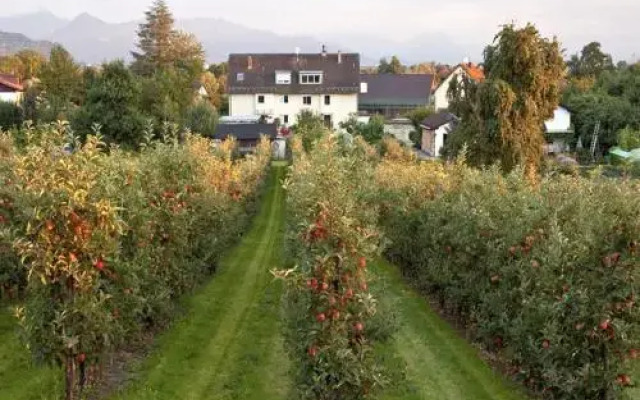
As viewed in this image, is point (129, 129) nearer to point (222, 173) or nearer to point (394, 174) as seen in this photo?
point (222, 173)

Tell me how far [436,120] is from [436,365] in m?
49.4

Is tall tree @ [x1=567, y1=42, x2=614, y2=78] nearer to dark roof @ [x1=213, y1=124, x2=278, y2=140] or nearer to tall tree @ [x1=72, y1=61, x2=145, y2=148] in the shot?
dark roof @ [x1=213, y1=124, x2=278, y2=140]

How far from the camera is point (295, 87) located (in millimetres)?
72938

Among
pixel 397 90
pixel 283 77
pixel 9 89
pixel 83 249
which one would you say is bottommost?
pixel 83 249

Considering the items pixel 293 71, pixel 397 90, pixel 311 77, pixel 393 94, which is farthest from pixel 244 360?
pixel 397 90

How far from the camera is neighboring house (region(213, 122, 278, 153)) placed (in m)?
57.3

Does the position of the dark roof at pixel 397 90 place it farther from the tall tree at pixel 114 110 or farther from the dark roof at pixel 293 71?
the tall tree at pixel 114 110

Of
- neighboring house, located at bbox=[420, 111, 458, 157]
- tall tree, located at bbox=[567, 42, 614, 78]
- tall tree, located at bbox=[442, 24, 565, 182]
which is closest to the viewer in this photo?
tall tree, located at bbox=[442, 24, 565, 182]

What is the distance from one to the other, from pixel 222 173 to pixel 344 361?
15.6m

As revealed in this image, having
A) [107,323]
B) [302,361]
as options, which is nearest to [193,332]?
[107,323]

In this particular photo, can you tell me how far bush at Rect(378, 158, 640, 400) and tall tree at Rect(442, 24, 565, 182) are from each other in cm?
1232

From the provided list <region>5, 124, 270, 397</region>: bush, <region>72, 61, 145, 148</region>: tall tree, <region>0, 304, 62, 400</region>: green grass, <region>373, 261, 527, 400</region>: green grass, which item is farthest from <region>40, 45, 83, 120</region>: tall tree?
<region>373, 261, 527, 400</region>: green grass

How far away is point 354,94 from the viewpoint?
236ft

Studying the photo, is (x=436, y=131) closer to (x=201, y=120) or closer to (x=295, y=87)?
(x=295, y=87)
